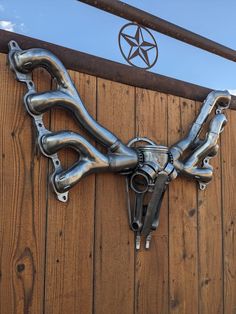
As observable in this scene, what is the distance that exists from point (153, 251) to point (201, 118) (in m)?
0.42

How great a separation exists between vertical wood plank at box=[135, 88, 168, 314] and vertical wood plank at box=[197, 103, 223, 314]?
0.14 meters

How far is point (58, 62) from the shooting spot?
34.2 inches

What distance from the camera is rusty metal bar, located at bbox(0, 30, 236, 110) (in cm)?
88

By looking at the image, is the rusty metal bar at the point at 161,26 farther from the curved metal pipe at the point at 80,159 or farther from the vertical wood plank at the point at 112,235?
the curved metal pipe at the point at 80,159

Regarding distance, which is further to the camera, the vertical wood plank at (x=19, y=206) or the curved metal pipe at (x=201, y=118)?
the curved metal pipe at (x=201, y=118)

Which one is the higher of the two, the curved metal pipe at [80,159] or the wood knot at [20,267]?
the curved metal pipe at [80,159]

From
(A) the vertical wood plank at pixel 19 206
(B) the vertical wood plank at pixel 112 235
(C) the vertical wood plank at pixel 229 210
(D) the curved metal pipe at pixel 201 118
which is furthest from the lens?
(C) the vertical wood plank at pixel 229 210

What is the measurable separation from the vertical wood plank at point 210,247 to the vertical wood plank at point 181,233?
0.08ft

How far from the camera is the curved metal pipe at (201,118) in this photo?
1.06 metres

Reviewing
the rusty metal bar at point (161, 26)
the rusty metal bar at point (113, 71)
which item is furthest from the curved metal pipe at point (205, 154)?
the rusty metal bar at point (161, 26)

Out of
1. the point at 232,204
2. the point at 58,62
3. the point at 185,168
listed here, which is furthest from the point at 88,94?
the point at 232,204

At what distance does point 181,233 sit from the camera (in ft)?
3.60

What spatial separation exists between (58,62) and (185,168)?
44 centimetres

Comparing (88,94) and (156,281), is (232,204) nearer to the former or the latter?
(156,281)
